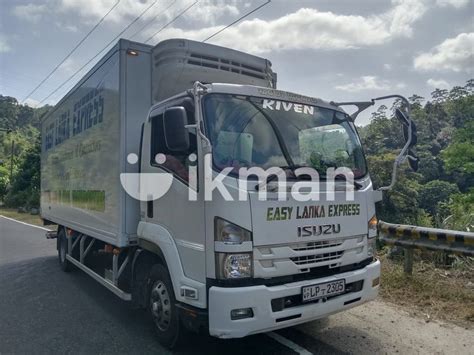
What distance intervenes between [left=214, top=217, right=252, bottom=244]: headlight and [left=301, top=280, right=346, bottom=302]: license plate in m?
0.74

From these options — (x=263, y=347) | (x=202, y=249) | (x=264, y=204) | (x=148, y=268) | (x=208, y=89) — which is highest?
(x=208, y=89)

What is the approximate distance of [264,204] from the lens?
11.2 feet

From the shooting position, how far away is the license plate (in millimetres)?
3506

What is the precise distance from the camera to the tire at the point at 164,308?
3.87 m

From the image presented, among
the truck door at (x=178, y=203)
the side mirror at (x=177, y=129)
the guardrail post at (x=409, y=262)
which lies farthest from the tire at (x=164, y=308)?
the guardrail post at (x=409, y=262)

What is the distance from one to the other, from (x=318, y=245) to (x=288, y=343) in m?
1.22

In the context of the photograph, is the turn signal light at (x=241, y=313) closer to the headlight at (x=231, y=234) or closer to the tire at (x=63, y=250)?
the headlight at (x=231, y=234)

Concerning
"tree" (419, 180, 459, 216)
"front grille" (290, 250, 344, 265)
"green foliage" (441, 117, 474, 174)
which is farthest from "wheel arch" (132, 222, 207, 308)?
"tree" (419, 180, 459, 216)

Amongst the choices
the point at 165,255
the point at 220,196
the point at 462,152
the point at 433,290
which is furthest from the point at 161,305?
the point at 462,152

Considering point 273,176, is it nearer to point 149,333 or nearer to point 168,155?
point 168,155

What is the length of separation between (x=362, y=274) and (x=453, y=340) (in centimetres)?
133

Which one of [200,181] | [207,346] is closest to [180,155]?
[200,181]

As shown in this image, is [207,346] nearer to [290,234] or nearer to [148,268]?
[148,268]

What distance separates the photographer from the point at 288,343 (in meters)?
4.13
